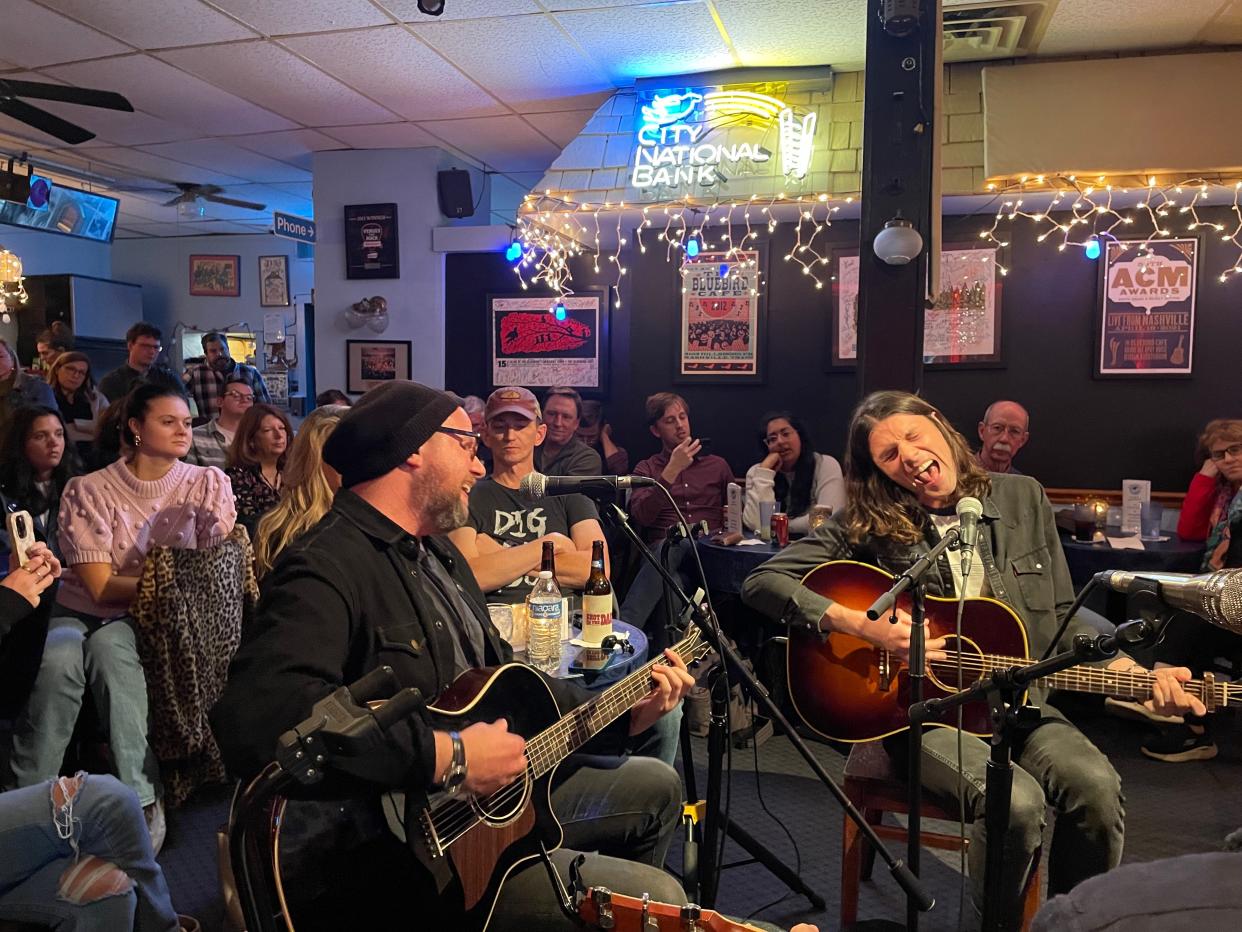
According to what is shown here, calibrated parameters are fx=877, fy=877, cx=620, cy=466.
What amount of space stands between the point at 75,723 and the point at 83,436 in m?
3.28

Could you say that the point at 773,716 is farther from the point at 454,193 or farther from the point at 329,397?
the point at 454,193

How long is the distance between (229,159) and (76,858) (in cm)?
651

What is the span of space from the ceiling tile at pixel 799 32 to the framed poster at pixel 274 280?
6885 millimetres

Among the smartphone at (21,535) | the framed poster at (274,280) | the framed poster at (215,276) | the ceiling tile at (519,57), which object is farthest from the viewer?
the framed poster at (215,276)

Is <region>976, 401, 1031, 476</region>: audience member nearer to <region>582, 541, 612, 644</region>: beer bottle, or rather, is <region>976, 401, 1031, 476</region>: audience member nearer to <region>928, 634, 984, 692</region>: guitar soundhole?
<region>928, 634, 984, 692</region>: guitar soundhole

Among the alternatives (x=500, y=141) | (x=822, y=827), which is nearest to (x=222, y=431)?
(x=500, y=141)

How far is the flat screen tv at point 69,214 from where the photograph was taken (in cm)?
693

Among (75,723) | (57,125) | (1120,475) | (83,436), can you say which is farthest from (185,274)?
(1120,475)

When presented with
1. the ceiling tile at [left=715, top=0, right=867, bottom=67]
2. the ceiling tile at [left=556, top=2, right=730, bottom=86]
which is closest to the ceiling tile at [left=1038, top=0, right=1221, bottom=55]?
the ceiling tile at [left=715, top=0, right=867, bottom=67]

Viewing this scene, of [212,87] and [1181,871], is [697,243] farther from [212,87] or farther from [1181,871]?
[1181,871]

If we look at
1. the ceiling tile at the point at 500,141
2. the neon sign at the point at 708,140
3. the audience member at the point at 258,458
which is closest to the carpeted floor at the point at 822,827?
the audience member at the point at 258,458

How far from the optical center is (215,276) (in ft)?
34.1

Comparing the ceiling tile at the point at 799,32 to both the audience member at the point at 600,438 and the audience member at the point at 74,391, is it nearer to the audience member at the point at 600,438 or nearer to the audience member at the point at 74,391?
the audience member at the point at 600,438

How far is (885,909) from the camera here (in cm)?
264
